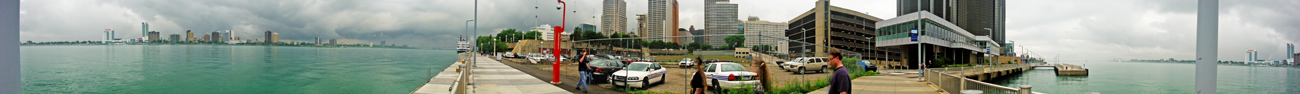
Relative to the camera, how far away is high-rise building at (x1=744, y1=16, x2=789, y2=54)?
1083 cm

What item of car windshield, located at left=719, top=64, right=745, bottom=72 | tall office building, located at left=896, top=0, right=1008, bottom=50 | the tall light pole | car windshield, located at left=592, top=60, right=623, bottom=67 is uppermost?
tall office building, located at left=896, top=0, right=1008, bottom=50

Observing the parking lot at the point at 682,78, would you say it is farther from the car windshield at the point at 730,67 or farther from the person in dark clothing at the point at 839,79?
the person in dark clothing at the point at 839,79

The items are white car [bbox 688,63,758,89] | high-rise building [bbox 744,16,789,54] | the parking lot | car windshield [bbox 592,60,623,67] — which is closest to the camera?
white car [bbox 688,63,758,89]

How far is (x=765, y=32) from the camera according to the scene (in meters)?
16.3

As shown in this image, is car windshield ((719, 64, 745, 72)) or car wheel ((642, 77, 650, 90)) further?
car wheel ((642, 77, 650, 90))

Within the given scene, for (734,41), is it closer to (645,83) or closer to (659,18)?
(645,83)

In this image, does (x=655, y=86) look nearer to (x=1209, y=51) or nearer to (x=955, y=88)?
(x=955, y=88)

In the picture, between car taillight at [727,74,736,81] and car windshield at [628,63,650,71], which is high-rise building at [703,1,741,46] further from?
car taillight at [727,74,736,81]

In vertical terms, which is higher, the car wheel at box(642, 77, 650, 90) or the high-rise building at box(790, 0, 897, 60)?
the high-rise building at box(790, 0, 897, 60)

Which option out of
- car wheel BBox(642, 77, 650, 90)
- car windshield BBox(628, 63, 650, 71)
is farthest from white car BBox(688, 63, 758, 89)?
car windshield BBox(628, 63, 650, 71)

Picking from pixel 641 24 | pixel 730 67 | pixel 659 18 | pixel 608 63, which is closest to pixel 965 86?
pixel 730 67

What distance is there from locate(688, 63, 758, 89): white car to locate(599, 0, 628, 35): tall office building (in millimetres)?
8736

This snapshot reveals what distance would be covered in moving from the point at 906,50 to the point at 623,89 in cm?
3650

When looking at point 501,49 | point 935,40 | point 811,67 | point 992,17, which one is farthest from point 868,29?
point 811,67
